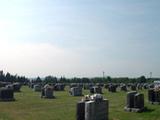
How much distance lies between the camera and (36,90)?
60844 mm

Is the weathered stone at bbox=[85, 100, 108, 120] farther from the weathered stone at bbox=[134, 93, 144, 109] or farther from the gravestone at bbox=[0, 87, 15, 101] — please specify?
the gravestone at bbox=[0, 87, 15, 101]

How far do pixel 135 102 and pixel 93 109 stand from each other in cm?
767

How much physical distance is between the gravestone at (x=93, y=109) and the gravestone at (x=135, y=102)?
247 inches

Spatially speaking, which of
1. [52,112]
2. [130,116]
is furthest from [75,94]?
[130,116]

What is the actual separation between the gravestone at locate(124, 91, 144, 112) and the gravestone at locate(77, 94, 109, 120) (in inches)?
247

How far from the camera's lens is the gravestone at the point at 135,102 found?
1033 inches

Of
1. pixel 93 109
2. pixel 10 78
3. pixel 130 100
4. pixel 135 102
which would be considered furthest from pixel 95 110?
pixel 10 78

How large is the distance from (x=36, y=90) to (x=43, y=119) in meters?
38.1

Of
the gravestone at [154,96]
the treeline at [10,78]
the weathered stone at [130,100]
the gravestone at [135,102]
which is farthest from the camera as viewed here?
the treeline at [10,78]

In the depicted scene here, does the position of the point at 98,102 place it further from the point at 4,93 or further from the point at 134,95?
the point at 4,93

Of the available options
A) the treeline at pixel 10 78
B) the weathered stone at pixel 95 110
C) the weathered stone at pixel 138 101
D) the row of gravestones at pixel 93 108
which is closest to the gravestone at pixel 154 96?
the weathered stone at pixel 138 101

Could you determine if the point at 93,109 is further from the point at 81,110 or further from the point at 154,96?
the point at 154,96

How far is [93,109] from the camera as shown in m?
19.2

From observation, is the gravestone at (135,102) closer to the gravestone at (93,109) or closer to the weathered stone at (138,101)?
the weathered stone at (138,101)
